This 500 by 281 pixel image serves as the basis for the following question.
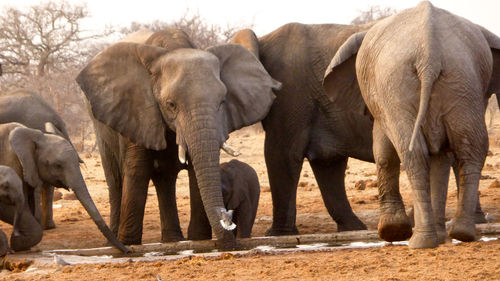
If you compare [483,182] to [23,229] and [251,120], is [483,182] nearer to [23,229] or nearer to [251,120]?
[251,120]

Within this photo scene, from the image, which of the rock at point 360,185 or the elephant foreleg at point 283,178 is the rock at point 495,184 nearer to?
the rock at point 360,185

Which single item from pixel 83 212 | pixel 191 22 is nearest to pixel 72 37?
pixel 191 22

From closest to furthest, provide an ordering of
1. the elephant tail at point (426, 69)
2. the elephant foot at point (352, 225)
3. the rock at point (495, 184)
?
the elephant tail at point (426, 69)
the elephant foot at point (352, 225)
the rock at point (495, 184)

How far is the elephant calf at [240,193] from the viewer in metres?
7.96

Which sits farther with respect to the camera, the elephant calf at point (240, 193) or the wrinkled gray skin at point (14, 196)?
the elephant calf at point (240, 193)

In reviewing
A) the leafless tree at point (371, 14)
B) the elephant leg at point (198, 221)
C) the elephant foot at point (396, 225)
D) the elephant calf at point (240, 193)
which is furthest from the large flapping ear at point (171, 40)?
the leafless tree at point (371, 14)

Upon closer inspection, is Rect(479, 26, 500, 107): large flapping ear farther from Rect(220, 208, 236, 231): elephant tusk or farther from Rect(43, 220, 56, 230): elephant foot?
Rect(43, 220, 56, 230): elephant foot

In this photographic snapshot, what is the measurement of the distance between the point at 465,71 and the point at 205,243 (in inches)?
94.8

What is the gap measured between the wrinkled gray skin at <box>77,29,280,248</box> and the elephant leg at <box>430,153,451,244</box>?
1.67 m

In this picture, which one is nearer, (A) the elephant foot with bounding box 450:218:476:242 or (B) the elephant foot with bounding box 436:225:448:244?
(A) the elephant foot with bounding box 450:218:476:242

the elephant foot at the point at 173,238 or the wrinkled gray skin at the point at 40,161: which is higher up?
the wrinkled gray skin at the point at 40,161

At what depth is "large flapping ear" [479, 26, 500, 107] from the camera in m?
5.89

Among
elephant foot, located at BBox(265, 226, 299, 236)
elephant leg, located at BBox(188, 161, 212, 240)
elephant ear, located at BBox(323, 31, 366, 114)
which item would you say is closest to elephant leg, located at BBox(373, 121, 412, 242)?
elephant ear, located at BBox(323, 31, 366, 114)

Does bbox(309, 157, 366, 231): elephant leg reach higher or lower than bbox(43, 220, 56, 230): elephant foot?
higher
